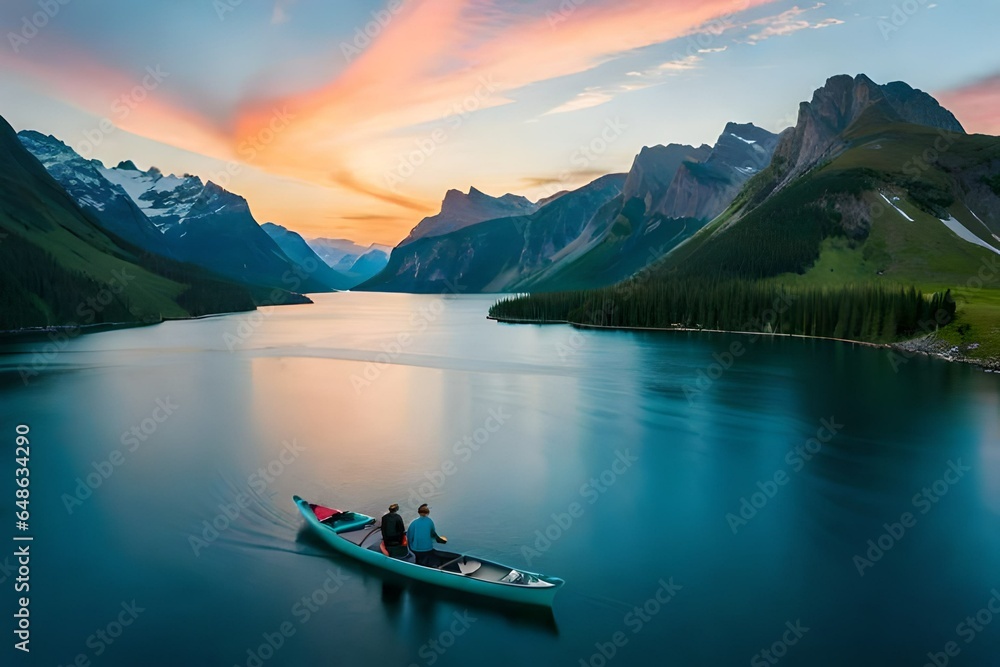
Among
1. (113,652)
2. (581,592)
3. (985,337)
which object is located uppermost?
(985,337)

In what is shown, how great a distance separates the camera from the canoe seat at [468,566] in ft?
93.6

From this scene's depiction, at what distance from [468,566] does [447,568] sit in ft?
3.08

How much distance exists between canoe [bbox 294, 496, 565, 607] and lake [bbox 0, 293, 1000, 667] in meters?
0.70

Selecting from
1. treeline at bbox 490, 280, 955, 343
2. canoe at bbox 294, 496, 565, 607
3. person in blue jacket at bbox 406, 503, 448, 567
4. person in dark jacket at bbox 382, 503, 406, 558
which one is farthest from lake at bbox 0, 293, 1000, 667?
treeline at bbox 490, 280, 955, 343

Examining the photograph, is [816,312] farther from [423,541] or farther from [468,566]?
[423,541]

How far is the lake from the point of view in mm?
26031

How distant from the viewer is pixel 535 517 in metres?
39.3

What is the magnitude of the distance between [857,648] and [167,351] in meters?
140

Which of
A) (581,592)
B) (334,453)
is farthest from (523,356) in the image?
(581,592)

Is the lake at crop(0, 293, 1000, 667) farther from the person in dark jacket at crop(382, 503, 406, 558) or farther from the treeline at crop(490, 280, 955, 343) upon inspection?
the treeline at crop(490, 280, 955, 343)

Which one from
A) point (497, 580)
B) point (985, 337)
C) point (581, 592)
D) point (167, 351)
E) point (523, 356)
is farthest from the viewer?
point (167, 351)

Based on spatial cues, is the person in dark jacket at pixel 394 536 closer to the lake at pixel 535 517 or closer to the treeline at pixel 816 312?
the lake at pixel 535 517

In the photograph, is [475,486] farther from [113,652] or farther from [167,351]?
[167,351]

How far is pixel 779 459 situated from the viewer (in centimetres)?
5225
